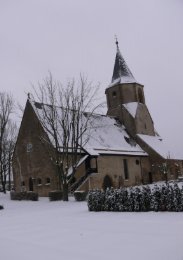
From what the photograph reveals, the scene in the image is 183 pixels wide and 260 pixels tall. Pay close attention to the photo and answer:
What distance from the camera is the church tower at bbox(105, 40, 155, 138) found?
1980 inches

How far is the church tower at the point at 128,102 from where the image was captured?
50281 mm

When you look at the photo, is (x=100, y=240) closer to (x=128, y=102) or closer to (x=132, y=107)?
(x=132, y=107)

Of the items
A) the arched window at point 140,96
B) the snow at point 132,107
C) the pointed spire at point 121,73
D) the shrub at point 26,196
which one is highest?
the pointed spire at point 121,73

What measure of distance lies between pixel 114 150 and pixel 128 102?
11027 millimetres

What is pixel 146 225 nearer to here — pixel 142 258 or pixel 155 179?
pixel 142 258

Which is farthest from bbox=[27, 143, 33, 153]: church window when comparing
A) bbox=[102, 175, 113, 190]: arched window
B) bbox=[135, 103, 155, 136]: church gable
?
bbox=[135, 103, 155, 136]: church gable

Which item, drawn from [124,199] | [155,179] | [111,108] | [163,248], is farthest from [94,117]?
[163,248]

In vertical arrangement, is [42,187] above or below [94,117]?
below

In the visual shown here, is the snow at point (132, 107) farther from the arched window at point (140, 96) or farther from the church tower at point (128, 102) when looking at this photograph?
the arched window at point (140, 96)

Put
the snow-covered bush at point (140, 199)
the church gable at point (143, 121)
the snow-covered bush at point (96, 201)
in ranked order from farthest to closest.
→ the church gable at point (143, 121)
the snow-covered bush at point (96, 201)
the snow-covered bush at point (140, 199)

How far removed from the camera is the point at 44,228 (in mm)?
13977

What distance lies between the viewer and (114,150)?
43219mm

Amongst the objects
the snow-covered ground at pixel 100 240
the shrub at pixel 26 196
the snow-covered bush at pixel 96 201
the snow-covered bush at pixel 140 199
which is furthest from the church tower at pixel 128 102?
the snow-covered ground at pixel 100 240

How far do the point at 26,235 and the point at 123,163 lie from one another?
32.5 meters
